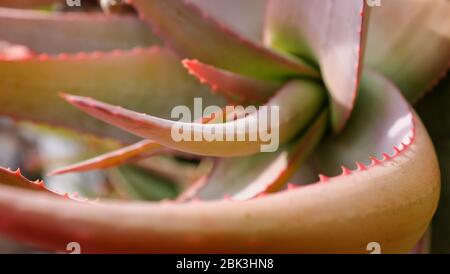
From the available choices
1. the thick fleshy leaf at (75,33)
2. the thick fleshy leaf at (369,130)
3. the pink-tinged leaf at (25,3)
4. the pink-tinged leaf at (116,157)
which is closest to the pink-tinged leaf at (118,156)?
the pink-tinged leaf at (116,157)

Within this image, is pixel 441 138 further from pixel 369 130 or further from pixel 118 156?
pixel 118 156

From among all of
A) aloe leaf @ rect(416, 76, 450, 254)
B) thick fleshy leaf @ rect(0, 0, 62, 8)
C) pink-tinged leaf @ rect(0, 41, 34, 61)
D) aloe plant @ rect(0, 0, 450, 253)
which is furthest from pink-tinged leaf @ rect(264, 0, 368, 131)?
thick fleshy leaf @ rect(0, 0, 62, 8)

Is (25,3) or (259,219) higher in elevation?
(25,3)

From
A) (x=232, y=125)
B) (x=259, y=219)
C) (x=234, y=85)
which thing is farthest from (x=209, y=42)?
(x=259, y=219)

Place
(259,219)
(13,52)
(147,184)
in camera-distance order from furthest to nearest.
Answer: (147,184)
(13,52)
(259,219)

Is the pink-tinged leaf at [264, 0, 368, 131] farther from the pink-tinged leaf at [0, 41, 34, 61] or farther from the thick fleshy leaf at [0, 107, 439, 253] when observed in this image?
the pink-tinged leaf at [0, 41, 34, 61]

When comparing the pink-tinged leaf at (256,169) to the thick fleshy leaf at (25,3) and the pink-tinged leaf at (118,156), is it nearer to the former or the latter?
the pink-tinged leaf at (118,156)
